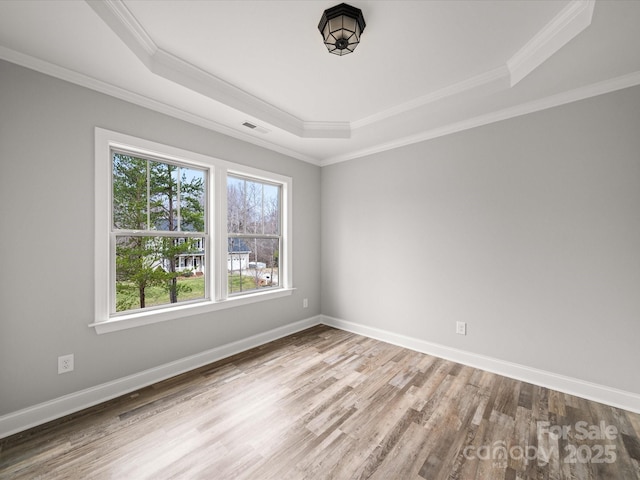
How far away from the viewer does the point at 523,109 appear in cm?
259

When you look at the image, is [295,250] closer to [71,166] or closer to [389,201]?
[389,201]

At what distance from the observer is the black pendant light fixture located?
1.67m

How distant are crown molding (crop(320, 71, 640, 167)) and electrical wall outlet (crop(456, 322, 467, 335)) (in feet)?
7.01

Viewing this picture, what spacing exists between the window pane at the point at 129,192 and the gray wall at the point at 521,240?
2639 mm

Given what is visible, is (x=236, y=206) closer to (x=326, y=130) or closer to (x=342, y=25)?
(x=326, y=130)

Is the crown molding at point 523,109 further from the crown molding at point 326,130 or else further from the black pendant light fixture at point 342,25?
the black pendant light fixture at point 342,25

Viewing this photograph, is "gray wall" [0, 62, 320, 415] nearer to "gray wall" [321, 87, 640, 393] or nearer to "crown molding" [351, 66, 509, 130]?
"crown molding" [351, 66, 509, 130]

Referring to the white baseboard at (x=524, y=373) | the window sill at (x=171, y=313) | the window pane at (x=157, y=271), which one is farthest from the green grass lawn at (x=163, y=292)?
the white baseboard at (x=524, y=373)

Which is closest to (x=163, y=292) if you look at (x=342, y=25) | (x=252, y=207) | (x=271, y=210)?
(x=252, y=207)

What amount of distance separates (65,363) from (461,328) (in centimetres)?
362

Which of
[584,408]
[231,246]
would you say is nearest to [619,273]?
[584,408]

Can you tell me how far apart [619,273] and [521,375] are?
3.97 feet

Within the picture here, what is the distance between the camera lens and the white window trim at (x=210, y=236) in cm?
222

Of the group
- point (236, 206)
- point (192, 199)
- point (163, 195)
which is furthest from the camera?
point (236, 206)
